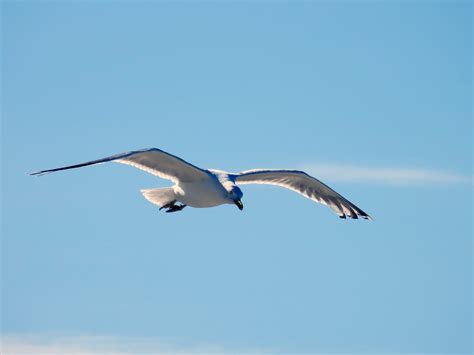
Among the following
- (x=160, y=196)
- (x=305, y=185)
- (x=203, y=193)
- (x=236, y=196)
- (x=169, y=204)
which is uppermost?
(x=305, y=185)

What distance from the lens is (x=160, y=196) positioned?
17.9 m

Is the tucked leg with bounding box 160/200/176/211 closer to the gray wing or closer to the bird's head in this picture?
the gray wing

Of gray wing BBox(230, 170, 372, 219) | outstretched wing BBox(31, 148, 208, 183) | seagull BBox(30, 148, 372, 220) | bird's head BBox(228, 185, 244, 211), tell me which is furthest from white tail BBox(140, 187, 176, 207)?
bird's head BBox(228, 185, 244, 211)

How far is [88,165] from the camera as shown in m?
14.8

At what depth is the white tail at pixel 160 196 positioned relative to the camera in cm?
1777

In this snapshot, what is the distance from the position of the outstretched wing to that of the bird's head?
639 mm

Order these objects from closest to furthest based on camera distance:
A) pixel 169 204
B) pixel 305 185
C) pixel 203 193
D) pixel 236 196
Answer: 1. pixel 236 196
2. pixel 203 193
3. pixel 169 204
4. pixel 305 185

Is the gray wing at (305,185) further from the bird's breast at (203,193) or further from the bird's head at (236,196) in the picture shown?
the bird's head at (236,196)

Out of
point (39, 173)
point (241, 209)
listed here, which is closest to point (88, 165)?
point (39, 173)

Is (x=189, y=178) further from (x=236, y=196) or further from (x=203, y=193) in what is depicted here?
(x=236, y=196)

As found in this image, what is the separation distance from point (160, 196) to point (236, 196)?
2.16 meters

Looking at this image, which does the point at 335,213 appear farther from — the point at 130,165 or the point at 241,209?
the point at 130,165

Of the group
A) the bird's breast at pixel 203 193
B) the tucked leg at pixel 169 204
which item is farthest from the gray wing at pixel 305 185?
the bird's breast at pixel 203 193

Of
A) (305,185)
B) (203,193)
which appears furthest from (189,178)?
(305,185)
